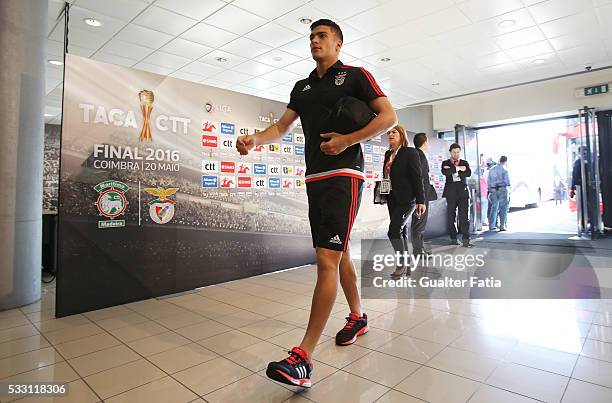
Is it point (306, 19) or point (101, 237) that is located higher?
point (306, 19)

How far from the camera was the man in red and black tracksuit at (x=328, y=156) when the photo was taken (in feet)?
5.49

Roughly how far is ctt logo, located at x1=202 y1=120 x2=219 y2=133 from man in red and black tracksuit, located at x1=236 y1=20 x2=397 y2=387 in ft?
6.28

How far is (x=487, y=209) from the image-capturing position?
28.4ft

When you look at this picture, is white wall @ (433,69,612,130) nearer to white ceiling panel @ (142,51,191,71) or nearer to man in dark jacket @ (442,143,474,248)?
man in dark jacket @ (442,143,474,248)

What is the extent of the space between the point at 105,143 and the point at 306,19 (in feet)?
9.37

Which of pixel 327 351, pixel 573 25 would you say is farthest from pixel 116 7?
pixel 573 25

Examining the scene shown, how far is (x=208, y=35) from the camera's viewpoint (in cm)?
491

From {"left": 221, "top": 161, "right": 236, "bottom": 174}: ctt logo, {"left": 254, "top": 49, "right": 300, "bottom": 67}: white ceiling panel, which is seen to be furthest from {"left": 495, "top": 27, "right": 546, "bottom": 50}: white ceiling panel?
{"left": 221, "top": 161, "right": 236, "bottom": 174}: ctt logo

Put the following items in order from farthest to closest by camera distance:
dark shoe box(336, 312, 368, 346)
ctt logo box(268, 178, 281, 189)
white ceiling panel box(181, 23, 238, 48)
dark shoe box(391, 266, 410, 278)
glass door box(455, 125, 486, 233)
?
glass door box(455, 125, 486, 233)
white ceiling panel box(181, 23, 238, 48)
ctt logo box(268, 178, 281, 189)
dark shoe box(391, 266, 410, 278)
dark shoe box(336, 312, 368, 346)

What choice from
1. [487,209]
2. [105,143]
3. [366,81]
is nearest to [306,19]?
[105,143]

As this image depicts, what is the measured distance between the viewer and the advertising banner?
112 inches

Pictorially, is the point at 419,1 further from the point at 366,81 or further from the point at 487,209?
the point at 487,209

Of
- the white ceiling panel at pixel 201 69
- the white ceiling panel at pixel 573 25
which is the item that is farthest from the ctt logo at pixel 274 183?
the white ceiling panel at pixel 573 25

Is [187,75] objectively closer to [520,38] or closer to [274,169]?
[274,169]
